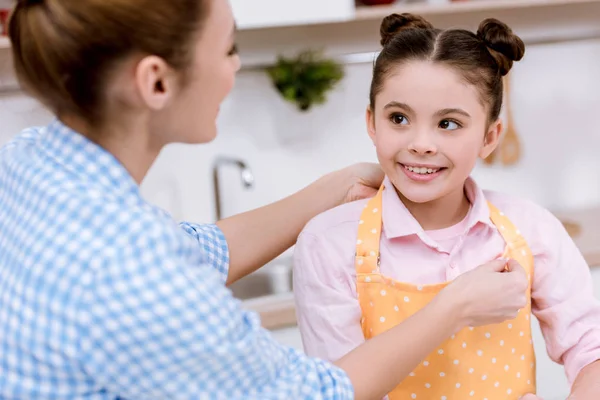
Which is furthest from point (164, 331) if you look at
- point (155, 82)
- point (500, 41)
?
point (500, 41)

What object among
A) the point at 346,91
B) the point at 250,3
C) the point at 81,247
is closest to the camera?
the point at 81,247

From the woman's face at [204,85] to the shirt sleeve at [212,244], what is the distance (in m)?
0.33

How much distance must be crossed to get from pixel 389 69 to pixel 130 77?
0.51 metres

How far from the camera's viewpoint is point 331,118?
9.05 feet

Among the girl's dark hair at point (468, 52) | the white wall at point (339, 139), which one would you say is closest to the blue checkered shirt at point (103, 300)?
the girl's dark hair at point (468, 52)

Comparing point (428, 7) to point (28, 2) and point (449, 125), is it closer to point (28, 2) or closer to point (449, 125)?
point (449, 125)

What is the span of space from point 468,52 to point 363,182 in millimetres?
332

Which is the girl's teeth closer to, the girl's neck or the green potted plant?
the girl's neck

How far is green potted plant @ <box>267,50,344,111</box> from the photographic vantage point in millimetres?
2510

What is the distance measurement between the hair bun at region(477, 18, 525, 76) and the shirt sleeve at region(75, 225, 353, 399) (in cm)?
63

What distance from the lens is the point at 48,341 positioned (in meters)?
0.90

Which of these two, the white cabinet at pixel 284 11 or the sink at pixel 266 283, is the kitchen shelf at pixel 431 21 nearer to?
the white cabinet at pixel 284 11

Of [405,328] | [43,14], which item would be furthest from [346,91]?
[43,14]

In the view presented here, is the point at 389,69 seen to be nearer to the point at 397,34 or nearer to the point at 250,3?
the point at 397,34
